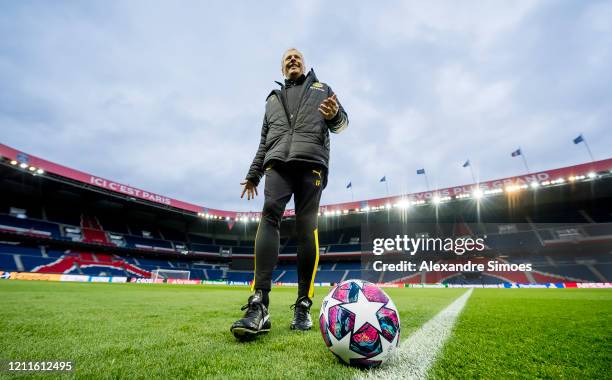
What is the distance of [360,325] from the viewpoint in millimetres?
1256

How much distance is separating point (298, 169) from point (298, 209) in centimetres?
30

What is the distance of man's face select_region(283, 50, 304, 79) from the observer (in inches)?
96.4

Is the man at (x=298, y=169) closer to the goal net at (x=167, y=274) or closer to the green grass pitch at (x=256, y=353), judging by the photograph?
the green grass pitch at (x=256, y=353)

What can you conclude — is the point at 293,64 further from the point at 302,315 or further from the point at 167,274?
the point at 167,274

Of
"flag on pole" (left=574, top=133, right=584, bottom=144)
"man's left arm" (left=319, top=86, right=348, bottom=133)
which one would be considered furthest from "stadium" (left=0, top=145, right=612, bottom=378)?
"flag on pole" (left=574, top=133, right=584, bottom=144)

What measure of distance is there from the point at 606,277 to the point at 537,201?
6.47 metres

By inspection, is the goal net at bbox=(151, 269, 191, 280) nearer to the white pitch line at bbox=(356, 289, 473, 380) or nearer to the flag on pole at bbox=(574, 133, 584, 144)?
the white pitch line at bbox=(356, 289, 473, 380)

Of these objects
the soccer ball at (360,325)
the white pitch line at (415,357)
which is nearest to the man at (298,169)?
the soccer ball at (360,325)

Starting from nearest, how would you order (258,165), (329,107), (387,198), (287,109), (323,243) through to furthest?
(329,107) < (287,109) < (258,165) < (387,198) < (323,243)

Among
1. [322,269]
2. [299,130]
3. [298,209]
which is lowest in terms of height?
[322,269]

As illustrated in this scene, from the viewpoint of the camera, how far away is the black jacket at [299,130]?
82.3 inches

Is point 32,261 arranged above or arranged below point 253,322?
above

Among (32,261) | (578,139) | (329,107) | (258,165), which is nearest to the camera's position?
(329,107)

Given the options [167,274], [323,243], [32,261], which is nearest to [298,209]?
[32,261]
